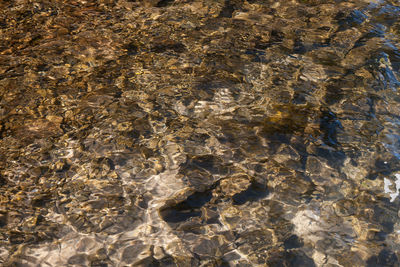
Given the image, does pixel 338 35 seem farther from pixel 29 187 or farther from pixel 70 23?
pixel 29 187

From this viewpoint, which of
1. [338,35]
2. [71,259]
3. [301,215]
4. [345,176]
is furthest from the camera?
[338,35]

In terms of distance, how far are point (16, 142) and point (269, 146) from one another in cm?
233

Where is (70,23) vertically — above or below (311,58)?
above

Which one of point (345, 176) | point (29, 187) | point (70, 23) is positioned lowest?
point (345, 176)

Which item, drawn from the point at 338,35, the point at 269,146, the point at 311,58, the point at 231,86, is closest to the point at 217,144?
the point at 269,146

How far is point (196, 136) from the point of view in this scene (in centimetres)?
389

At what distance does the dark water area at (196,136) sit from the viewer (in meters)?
2.97

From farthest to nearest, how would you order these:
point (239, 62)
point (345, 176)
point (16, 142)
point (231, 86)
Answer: point (239, 62) → point (231, 86) → point (16, 142) → point (345, 176)

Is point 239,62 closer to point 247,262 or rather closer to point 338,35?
point 338,35

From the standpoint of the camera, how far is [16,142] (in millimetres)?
3756

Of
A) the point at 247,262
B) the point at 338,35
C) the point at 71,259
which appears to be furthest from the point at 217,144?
the point at 338,35

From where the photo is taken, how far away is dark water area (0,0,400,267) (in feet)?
9.74

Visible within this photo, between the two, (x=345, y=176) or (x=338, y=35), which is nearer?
(x=345, y=176)

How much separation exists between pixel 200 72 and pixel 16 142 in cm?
211
